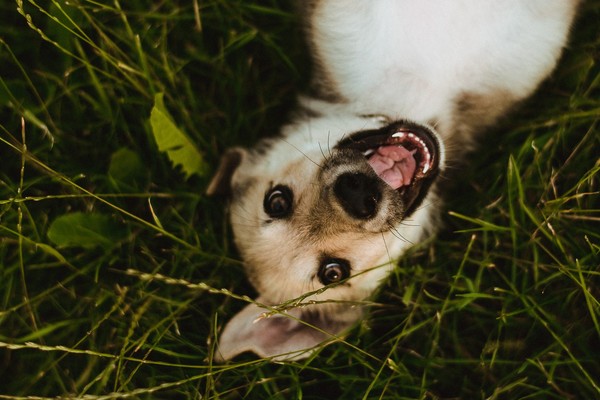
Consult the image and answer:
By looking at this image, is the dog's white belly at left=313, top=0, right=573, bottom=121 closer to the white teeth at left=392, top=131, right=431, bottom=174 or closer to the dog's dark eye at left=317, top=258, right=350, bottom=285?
the white teeth at left=392, top=131, right=431, bottom=174

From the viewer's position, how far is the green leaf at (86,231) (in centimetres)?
332

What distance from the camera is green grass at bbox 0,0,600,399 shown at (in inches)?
134

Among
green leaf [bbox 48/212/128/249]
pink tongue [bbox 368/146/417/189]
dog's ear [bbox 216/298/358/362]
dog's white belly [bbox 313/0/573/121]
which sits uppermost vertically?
dog's white belly [bbox 313/0/573/121]

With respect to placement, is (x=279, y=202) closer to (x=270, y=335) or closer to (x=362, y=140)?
(x=362, y=140)

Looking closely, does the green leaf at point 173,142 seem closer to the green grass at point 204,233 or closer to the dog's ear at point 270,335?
the green grass at point 204,233

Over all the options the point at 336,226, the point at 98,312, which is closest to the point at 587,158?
the point at 336,226

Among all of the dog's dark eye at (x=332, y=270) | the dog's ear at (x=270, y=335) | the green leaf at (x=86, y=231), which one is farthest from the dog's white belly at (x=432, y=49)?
the green leaf at (x=86, y=231)

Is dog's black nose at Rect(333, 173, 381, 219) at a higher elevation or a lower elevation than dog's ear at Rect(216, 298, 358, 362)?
higher

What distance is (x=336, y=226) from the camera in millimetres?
2766

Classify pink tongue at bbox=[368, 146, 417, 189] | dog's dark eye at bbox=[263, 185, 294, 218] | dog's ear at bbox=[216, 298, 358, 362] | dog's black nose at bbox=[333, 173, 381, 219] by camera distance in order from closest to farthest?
dog's black nose at bbox=[333, 173, 381, 219], pink tongue at bbox=[368, 146, 417, 189], dog's dark eye at bbox=[263, 185, 294, 218], dog's ear at bbox=[216, 298, 358, 362]

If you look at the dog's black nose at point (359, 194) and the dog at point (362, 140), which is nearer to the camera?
the dog's black nose at point (359, 194)

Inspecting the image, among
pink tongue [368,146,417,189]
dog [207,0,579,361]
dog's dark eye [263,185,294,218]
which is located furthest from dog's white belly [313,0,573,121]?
dog's dark eye [263,185,294,218]

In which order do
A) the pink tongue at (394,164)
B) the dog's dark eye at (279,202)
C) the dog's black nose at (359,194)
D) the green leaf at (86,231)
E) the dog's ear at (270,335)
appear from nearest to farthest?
the dog's black nose at (359,194)
the pink tongue at (394,164)
the dog's dark eye at (279,202)
the dog's ear at (270,335)
the green leaf at (86,231)

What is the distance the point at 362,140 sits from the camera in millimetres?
2947
